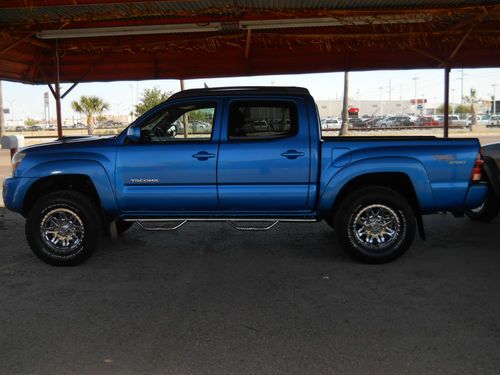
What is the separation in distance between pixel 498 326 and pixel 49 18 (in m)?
7.24

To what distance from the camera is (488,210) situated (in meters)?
7.91

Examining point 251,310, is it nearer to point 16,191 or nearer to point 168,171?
point 168,171

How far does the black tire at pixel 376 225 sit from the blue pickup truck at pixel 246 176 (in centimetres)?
1

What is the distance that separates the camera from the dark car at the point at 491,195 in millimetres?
7148

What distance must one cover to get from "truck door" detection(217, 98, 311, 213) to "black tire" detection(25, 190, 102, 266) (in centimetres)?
162

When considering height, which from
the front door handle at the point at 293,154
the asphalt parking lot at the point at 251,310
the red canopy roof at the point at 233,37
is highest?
the red canopy roof at the point at 233,37

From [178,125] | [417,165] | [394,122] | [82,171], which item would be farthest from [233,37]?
[394,122]

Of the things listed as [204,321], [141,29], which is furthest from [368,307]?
[141,29]

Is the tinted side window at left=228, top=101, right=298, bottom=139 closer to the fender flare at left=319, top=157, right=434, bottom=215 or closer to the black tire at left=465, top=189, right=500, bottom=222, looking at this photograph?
the fender flare at left=319, top=157, right=434, bottom=215

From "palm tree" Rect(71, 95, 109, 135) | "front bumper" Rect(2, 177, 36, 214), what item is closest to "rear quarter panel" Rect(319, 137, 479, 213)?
"front bumper" Rect(2, 177, 36, 214)

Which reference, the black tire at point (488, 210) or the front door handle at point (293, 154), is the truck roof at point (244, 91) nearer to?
the front door handle at point (293, 154)

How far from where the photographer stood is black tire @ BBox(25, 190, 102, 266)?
19.1 ft

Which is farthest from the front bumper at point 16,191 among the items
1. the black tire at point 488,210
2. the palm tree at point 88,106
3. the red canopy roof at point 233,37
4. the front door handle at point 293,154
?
the palm tree at point 88,106

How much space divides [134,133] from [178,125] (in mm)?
580
